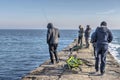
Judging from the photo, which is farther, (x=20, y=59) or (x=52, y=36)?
(x=20, y=59)

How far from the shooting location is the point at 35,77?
32.6 feet

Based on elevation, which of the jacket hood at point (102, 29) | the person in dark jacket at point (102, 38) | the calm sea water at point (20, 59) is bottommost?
the calm sea water at point (20, 59)

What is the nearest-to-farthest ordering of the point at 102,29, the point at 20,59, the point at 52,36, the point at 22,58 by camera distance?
1. the point at 102,29
2. the point at 52,36
3. the point at 20,59
4. the point at 22,58

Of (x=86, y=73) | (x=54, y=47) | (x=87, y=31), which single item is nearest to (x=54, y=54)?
(x=54, y=47)

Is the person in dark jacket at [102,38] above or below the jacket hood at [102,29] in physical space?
below

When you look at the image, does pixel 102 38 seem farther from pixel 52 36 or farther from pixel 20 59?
pixel 20 59

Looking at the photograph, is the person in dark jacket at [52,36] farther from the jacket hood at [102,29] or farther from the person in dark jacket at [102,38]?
the jacket hood at [102,29]

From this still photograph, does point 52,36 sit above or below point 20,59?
above

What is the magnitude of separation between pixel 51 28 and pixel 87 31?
842 cm

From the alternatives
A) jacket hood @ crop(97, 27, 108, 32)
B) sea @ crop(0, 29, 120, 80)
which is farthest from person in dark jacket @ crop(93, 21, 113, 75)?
sea @ crop(0, 29, 120, 80)

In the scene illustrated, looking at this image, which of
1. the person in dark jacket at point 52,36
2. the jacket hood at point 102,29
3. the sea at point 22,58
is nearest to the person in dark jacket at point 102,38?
the jacket hood at point 102,29

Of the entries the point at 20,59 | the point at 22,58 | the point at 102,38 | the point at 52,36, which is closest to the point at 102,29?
the point at 102,38

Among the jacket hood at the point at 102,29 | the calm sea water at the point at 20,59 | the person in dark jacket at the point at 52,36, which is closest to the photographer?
the jacket hood at the point at 102,29

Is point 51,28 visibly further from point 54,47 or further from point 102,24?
point 102,24
